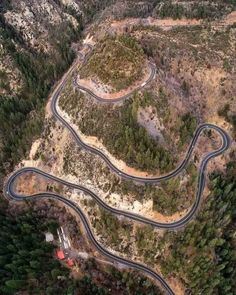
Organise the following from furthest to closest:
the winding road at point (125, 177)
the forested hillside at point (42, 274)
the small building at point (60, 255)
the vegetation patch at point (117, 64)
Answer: the vegetation patch at point (117, 64), the small building at point (60, 255), the winding road at point (125, 177), the forested hillside at point (42, 274)

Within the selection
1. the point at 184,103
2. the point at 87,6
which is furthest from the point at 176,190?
the point at 87,6

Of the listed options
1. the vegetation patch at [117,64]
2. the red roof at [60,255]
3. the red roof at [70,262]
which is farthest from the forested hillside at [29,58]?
the red roof at [70,262]

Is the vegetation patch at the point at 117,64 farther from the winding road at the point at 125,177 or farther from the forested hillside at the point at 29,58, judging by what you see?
the forested hillside at the point at 29,58

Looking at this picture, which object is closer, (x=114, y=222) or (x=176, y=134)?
(x=114, y=222)

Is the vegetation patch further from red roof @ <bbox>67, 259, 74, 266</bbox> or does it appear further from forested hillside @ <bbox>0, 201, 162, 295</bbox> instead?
red roof @ <bbox>67, 259, 74, 266</bbox>

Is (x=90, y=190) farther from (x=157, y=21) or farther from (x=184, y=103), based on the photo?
(x=157, y=21)

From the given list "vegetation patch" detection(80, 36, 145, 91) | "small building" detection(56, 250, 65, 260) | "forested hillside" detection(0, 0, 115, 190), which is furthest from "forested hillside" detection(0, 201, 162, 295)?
"vegetation patch" detection(80, 36, 145, 91)

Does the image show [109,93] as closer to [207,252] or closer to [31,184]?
[31,184]

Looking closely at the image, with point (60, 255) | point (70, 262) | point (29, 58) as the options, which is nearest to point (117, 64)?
point (29, 58)

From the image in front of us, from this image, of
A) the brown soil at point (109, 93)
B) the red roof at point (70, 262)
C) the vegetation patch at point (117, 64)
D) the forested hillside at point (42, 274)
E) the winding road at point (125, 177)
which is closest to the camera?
the forested hillside at point (42, 274)
